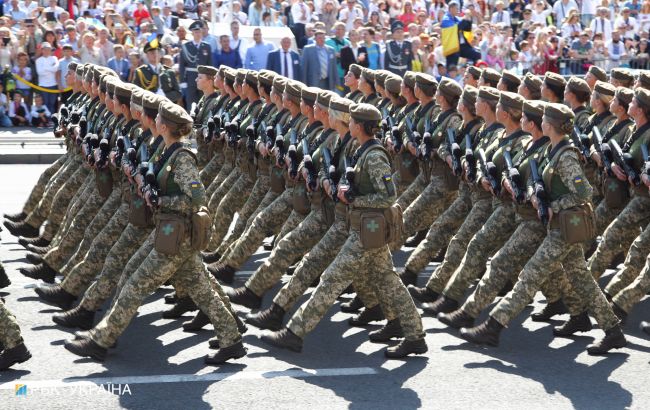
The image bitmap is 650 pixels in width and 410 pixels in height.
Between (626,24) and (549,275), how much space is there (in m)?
14.3

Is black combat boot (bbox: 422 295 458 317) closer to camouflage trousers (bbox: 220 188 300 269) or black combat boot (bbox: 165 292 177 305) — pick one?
camouflage trousers (bbox: 220 188 300 269)

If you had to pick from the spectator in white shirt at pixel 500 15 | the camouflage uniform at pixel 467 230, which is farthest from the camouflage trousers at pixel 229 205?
the spectator in white shirt at pixel 500 15

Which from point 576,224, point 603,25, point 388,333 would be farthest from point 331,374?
point 603,25

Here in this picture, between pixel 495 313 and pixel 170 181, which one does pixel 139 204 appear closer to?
pixel 170 181

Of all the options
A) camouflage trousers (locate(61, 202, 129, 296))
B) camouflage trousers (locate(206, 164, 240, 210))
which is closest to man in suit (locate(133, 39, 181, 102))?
camouflage trousers (locate(206, 164, 240, 210))

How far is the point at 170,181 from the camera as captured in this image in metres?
8.12

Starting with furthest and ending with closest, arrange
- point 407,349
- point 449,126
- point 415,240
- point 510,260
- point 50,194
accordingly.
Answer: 1. point 415,240
2. point 50,194
3. point 449,126
4. point 510,260
5. point 407,349

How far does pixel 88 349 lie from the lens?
26.7 feet

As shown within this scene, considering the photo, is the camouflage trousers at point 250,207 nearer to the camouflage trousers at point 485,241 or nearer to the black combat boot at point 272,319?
the black combat boot at point 272,319

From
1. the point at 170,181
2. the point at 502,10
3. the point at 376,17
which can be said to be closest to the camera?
the point at 170,181

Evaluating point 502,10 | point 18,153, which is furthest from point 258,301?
point 502,10

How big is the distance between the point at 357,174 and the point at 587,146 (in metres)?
2.99

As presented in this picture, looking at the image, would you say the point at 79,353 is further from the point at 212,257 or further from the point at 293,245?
the point at 212,257

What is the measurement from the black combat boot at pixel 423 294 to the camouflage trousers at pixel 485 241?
52 centimetres
